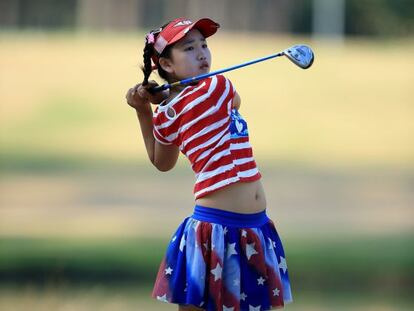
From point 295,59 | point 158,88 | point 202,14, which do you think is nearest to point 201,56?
point 158,88

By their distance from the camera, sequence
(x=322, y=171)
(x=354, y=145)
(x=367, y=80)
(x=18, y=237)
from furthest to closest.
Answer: (x=367, y=80)
(x=354, y=145)
(x=322, y=171)
(x=18, y=237)

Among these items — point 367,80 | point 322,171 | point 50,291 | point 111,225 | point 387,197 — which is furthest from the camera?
point 367,80

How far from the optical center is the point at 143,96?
3.11m

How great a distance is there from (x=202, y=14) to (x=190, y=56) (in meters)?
7.50

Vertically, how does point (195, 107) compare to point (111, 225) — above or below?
above

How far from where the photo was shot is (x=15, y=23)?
11.1 metres

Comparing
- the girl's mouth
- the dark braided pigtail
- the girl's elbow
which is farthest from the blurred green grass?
the girl's mouth

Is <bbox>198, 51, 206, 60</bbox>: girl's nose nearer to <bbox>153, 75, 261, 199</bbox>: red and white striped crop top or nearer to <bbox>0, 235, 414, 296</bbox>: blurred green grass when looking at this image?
<bbox>153, 75, 261, 199</bbox>: red and white striped crop top

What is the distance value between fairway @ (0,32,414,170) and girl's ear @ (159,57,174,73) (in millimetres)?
7996

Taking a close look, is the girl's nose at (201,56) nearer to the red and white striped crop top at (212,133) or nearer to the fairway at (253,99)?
the red and white striped crop top at (212,133)

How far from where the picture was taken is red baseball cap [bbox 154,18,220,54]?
305cm

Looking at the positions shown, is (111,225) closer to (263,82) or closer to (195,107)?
(263,82)

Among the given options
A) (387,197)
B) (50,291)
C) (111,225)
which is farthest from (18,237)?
(387,197)

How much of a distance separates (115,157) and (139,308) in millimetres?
5999
